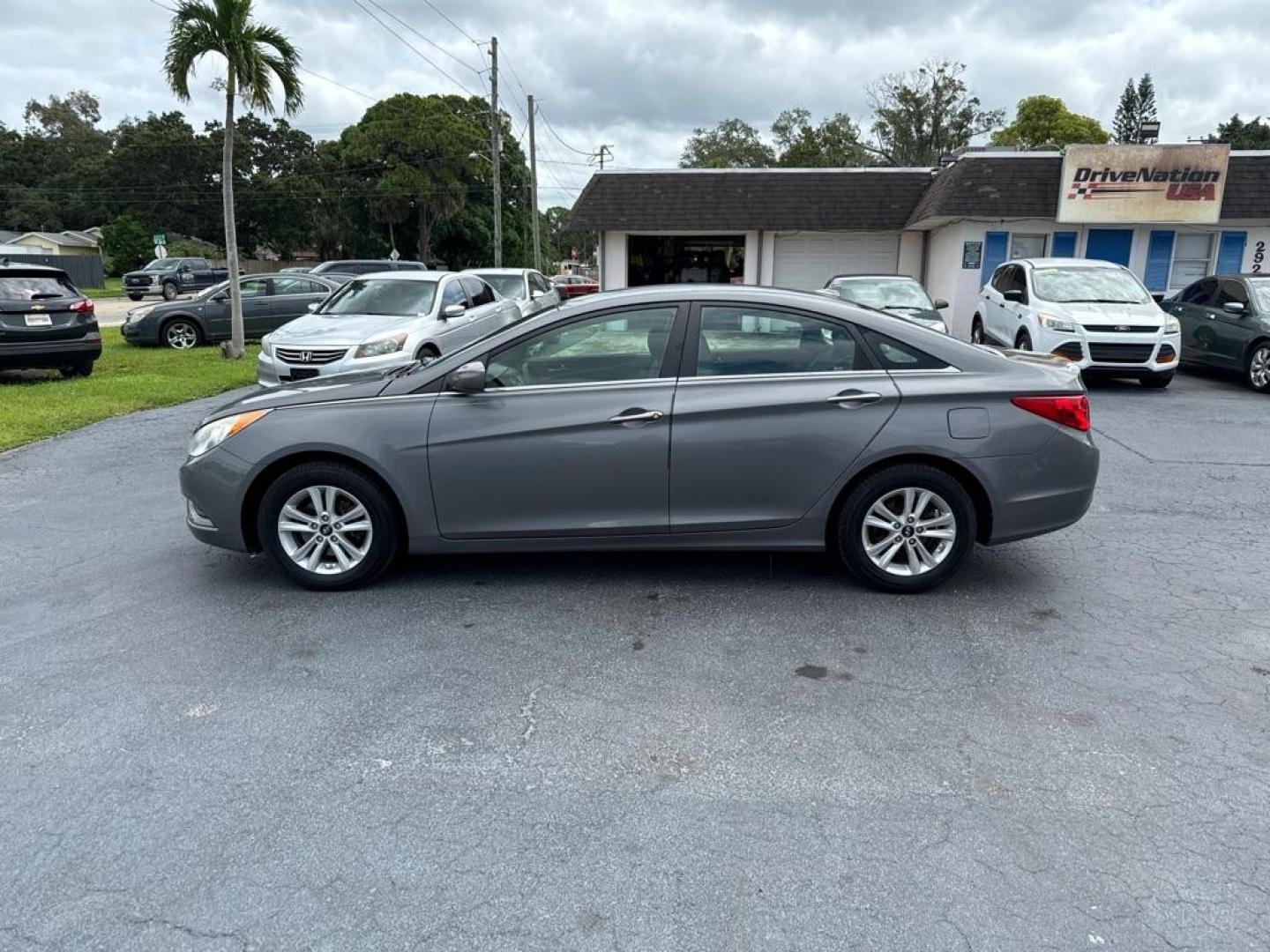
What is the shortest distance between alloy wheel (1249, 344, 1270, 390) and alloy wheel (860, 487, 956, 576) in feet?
33.5

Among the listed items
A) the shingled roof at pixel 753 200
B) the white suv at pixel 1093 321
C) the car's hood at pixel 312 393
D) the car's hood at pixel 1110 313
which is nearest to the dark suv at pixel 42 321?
the car's hood at pixel 312 393

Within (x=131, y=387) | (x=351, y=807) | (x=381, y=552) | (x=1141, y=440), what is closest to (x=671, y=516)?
(x=381, y=552)

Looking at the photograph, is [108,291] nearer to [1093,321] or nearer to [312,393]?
[1093,321]

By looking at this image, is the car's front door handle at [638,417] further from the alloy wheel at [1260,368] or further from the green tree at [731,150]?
the green tree at [731,150]

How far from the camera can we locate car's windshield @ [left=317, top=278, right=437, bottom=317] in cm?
1157

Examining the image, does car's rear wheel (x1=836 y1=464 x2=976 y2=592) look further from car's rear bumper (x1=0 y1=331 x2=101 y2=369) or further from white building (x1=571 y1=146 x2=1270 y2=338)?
white building (x1=571 y1=146 x2=1270 y2=338)

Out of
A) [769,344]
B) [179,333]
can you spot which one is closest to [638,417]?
[769,344]

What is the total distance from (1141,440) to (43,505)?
32.0ft

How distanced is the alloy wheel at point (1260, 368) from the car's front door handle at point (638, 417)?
444 inches

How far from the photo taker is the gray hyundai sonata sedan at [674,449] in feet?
14.7

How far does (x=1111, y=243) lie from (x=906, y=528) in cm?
1796

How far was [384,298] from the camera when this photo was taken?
11.8 meters

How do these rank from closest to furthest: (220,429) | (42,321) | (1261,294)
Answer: (220,429) → (42,321) → (1261,294)

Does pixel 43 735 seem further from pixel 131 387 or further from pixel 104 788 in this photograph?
pixel 131 387
